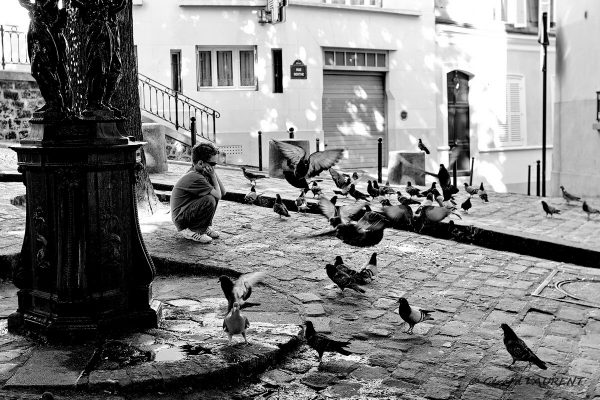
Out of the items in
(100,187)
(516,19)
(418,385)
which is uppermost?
(516,19)

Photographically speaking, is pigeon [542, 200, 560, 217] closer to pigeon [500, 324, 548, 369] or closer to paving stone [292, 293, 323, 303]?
paving stone [292, 293, 323, 303]

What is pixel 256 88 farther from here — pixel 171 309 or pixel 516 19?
pixel 171 309

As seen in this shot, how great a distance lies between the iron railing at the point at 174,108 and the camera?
20.5 meters

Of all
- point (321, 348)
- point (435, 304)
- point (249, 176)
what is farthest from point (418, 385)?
point (249, 176)

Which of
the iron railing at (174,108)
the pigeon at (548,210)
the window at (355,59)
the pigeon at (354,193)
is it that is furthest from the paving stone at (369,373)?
the window at (355,59)

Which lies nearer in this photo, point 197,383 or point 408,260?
point 197,383

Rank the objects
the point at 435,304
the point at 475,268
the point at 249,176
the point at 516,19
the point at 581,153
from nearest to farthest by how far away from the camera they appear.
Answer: the point at 435,304, the point at 475,268, the point at 249,176, the point at 581,153, the point at 516,19

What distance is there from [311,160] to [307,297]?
3266 millimetres

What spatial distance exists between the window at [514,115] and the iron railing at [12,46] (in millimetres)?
14879

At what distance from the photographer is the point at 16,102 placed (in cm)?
1894

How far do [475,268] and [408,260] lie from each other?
719 millimetres

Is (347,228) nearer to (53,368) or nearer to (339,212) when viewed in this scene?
(339,212)

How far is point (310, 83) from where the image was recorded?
73.9ft

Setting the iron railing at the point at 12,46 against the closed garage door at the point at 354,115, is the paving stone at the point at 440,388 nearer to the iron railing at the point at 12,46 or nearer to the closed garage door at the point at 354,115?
the iron railing at the point at 12,46
